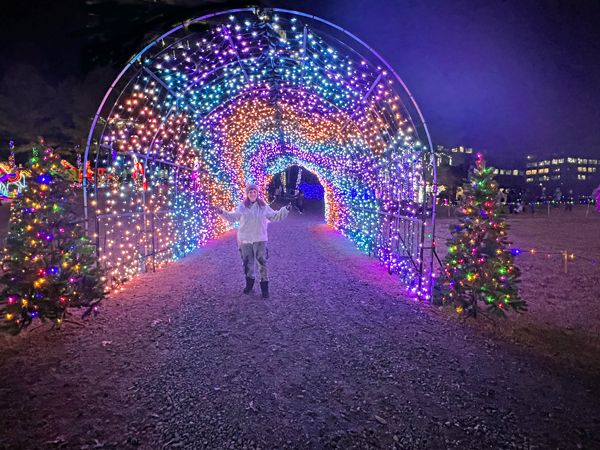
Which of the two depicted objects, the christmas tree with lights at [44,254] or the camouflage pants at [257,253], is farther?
the camouflage pants at [257,253]

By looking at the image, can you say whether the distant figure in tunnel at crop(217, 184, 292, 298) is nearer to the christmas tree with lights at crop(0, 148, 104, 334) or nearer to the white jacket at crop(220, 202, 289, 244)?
the white jacket at crop(220, 202, 289, 244)

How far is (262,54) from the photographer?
25.3ft

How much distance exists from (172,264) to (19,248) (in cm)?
476

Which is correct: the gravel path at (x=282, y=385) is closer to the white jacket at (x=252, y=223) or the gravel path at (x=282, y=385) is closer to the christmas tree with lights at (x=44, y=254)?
the christmas tree with lights at (x=44, y=254)

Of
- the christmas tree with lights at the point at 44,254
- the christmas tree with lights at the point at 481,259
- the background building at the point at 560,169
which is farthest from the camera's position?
the background building at the point at 560,169

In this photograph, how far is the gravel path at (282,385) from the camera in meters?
2.71

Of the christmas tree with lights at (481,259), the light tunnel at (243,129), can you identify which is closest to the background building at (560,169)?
the light tunnel at (243,129)

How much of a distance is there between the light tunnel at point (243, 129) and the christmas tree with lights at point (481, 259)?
668 millimetres

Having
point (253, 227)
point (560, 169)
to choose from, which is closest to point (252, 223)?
point (253, 227)

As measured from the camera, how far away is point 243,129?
45.2 ft

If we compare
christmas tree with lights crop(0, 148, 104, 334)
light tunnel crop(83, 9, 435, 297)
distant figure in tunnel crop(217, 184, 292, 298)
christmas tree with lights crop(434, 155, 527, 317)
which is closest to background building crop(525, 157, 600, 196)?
light tunnel crop(83, 9, 435, 297)

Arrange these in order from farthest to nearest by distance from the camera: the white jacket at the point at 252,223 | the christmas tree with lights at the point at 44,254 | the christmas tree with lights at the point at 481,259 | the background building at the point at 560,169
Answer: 1. the background building at the point at 560,169
2. the white jacket at the point at 252,223
3. the christmas tree with lights at the point at 481,259
4. the christmas tree with lights at the point at 44,254

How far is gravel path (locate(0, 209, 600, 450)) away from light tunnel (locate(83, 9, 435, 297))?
80.3 inches

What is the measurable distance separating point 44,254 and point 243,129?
33.2ft
